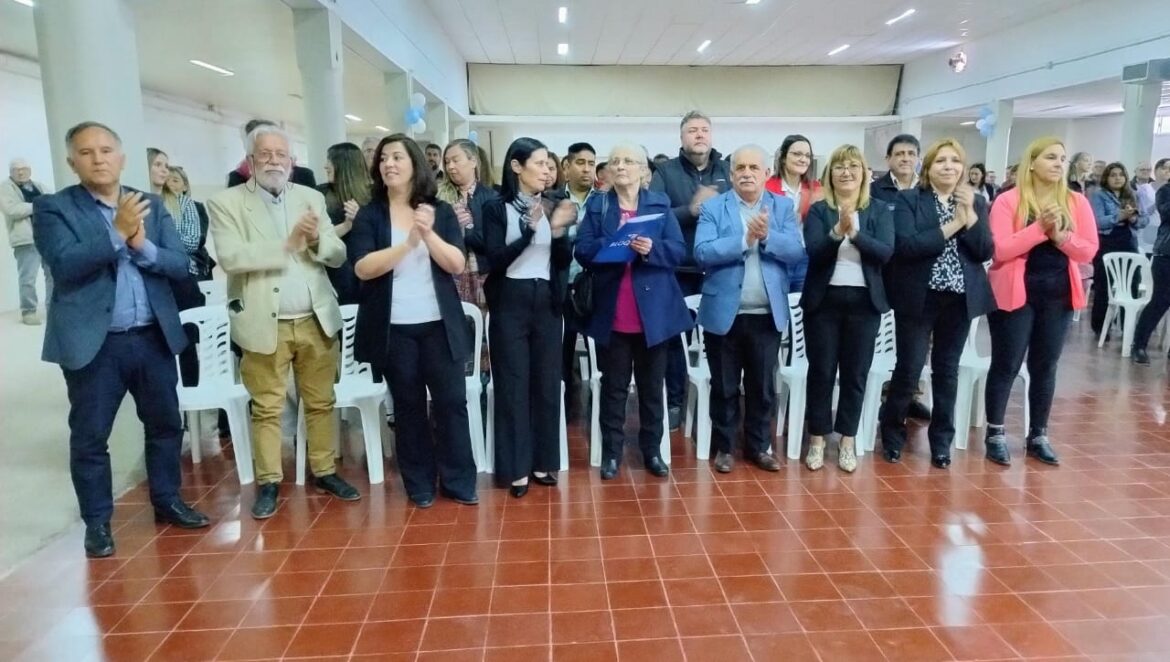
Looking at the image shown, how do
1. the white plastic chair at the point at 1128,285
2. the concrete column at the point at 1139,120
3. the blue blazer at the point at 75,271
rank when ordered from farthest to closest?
the concrete column at the point at 1139,120
the white plastic chair at the point at 1128,285
the blue blazer at the point at 75,271

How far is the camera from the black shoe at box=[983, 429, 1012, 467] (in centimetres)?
366

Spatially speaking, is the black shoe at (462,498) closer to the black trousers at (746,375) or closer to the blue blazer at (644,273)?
the blue blazer at (644,273)

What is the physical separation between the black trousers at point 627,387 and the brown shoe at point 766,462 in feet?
1.60

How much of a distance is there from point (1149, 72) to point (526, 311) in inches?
355

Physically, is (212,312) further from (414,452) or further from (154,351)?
(414,452)

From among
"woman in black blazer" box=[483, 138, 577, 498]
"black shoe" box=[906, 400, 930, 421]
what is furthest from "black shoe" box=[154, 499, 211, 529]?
"black shoe" box=[906, 400, 930, 421]

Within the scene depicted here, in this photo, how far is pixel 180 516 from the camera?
3076 mm

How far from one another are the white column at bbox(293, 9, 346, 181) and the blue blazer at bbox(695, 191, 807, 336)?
3638 millimetres

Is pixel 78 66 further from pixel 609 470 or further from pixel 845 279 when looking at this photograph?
pixel 845 279

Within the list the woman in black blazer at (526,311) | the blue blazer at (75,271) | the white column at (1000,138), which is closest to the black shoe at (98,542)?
the blue blazer at (75,271)

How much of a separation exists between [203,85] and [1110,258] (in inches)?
501

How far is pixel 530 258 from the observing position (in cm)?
319

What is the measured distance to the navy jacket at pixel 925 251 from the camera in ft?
11.0

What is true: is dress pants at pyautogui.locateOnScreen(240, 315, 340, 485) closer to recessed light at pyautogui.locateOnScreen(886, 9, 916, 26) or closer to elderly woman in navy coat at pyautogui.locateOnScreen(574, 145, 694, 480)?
elderly woman in navy coat at pyautogui.locateOnScreen(574, 145, 694, 480)
